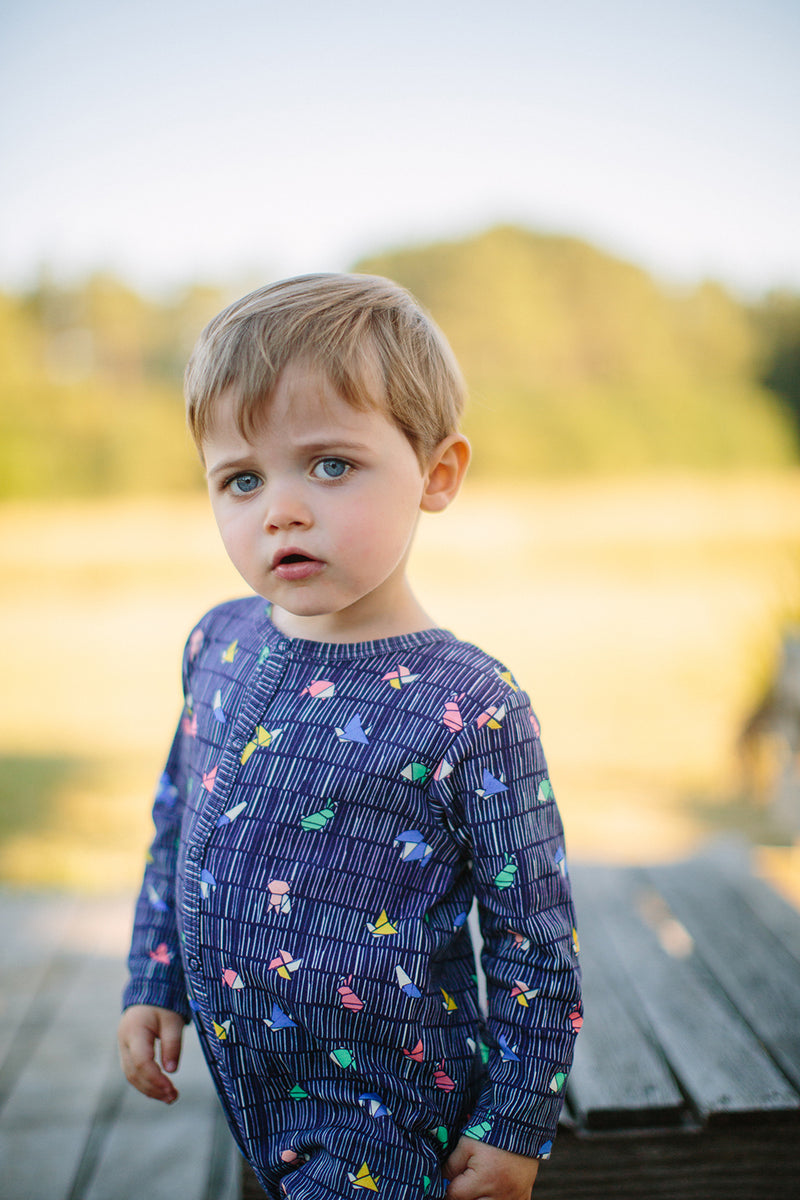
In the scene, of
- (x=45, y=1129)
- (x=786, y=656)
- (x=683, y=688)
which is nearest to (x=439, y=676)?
(x=45, y=1129)

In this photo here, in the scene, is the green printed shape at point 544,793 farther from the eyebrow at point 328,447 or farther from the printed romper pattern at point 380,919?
the eyebrow at point 328,447

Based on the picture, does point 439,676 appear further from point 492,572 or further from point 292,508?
point 492,572

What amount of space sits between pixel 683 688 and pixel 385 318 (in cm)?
781

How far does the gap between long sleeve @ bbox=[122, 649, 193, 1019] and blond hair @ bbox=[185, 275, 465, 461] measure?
1.40 ft

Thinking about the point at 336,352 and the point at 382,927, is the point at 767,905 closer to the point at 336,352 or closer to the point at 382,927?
the point at 382,927

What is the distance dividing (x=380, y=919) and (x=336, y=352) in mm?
573

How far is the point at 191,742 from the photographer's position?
1173mm

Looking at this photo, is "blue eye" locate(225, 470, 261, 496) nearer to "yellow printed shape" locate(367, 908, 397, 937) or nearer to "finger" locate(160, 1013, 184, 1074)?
"yellow printed shape" locate(367, 908, 397, 937)

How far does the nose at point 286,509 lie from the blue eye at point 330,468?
0.03 m

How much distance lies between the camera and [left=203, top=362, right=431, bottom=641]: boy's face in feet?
3.06

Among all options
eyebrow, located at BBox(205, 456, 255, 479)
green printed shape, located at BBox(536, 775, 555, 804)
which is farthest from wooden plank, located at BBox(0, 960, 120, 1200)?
eyebrow, located at BBox(205, 456, 255, 479)

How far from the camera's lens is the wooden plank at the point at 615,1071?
1278mm

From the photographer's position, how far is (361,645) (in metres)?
1.03

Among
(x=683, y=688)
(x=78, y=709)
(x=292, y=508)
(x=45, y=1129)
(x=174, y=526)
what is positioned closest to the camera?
(x=292, y=508)
